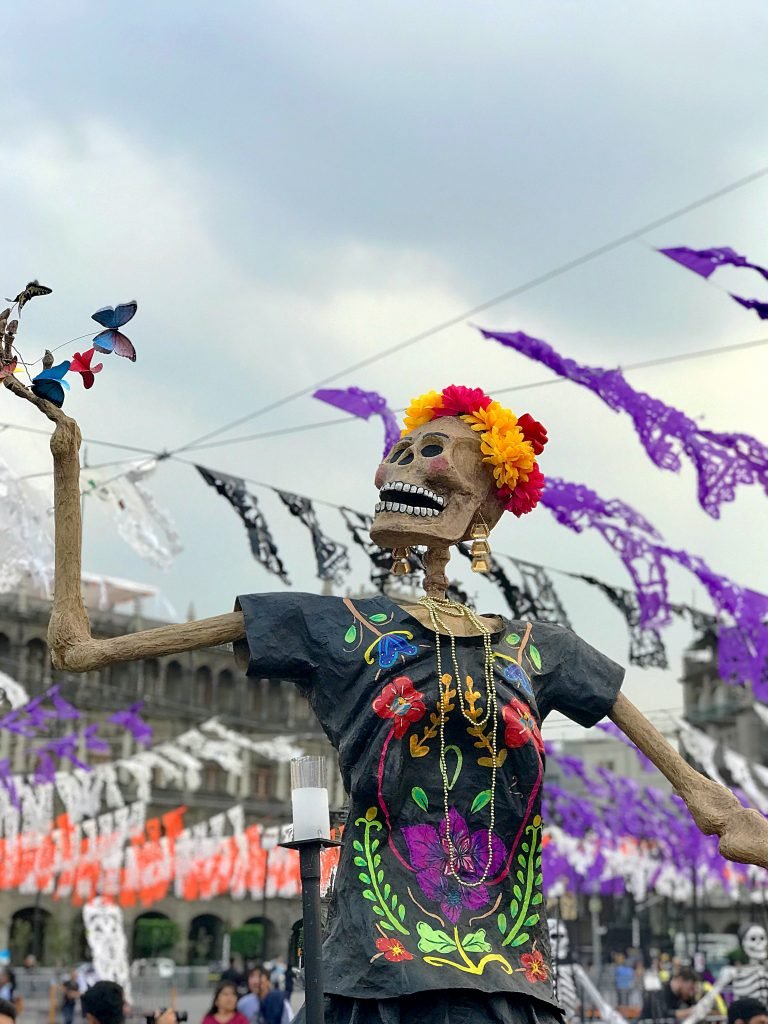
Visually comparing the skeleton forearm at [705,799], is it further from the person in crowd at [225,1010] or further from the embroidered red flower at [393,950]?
A: the person in crowd at [225,1010]

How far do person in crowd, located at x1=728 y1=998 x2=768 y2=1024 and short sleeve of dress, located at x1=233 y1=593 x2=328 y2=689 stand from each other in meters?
3.54

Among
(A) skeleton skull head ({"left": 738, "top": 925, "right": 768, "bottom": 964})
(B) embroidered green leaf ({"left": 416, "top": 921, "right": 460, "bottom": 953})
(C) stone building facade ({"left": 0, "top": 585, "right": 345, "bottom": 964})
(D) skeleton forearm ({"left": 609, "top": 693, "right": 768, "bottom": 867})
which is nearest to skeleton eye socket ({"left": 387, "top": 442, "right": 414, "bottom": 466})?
(D) skeleton forearm ({"left": 609, "top": 693, "right": 768, "bottom": 867})

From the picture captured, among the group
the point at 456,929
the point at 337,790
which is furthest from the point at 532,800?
the point at 337,790

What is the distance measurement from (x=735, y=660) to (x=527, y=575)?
290cm

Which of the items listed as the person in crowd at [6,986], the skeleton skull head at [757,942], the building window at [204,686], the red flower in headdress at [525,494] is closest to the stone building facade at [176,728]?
the building window at [204,686]

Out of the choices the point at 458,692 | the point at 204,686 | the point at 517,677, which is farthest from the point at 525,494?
the point at 204,686

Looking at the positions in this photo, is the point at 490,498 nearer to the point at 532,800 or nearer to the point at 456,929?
the point at 532,800

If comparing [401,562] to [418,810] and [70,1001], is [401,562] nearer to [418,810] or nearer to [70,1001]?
[418,810]

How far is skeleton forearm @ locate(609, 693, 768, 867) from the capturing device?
3.65m

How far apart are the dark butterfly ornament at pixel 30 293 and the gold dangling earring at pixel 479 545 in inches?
51.7

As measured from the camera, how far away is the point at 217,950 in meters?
45.2

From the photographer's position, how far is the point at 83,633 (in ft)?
11.7

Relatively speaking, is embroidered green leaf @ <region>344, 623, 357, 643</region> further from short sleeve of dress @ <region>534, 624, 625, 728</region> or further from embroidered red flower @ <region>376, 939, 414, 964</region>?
embroidered red flower @ <region>376, 939, 414, 964</region>

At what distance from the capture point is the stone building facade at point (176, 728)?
40.6m
